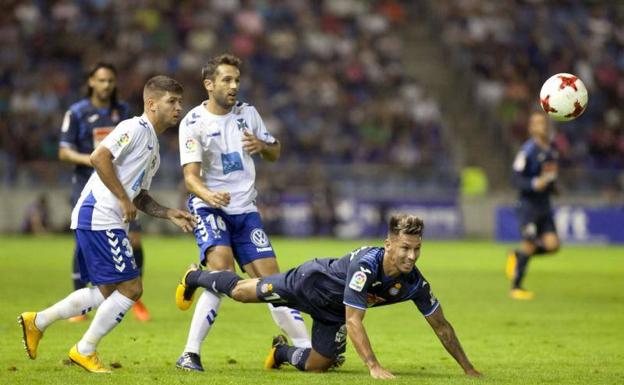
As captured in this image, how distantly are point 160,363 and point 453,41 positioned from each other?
93.8 feet

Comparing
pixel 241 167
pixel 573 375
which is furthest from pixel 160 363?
pixel 573 375

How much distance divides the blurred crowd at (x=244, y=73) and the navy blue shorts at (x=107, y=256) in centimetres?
2174

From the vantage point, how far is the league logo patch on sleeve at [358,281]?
8.66m

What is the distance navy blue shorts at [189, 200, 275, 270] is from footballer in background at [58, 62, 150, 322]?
10.5ft

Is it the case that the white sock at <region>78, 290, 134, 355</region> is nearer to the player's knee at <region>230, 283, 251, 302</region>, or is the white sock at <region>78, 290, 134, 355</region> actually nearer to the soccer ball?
the player's knee at <region>230, 283, 251, 302</region>

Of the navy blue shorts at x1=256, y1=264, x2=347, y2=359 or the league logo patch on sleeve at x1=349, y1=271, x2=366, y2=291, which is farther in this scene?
the navy blue shorts at x1=256, y1=264, x2=347, y2=359

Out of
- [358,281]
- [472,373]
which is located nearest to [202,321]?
[358,281]

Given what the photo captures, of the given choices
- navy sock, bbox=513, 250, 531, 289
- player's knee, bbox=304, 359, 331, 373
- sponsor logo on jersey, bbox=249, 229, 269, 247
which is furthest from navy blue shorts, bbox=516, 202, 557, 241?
player's knee, bbox=304, 359, 331, 373

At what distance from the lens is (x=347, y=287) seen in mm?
8719

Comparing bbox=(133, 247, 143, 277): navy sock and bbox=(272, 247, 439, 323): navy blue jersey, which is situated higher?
bbox=(272, 247, 439, 323): navy blue jersey

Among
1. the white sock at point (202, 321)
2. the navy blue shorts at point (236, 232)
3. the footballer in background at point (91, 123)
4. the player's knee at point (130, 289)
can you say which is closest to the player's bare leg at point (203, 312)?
the white sock at point (202, 321)

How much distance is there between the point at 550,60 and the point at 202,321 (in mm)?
28452

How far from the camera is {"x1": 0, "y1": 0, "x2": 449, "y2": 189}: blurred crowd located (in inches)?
1241

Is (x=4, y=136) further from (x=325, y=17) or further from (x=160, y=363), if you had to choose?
(x=160, y=363)
